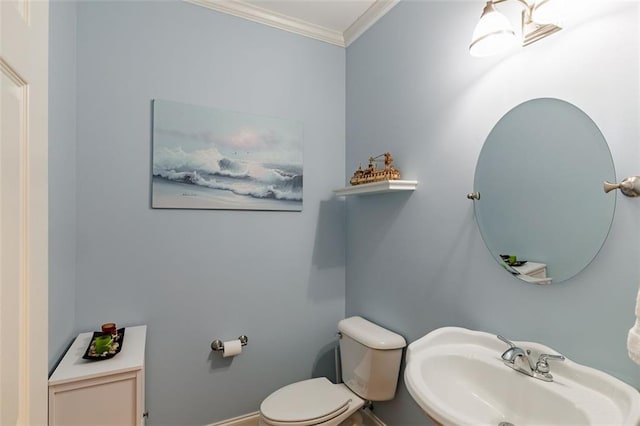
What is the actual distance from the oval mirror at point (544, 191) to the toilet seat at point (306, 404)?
1.07 m

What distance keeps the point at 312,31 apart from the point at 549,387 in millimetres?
2255

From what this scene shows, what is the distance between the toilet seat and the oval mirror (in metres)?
1.07

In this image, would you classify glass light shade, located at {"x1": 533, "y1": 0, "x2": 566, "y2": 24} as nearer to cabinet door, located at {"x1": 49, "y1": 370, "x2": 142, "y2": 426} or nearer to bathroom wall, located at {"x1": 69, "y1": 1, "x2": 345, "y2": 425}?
bathroom wall, located at {"x1": 69, "y1": 1, "x2": 345, "y2": 425}

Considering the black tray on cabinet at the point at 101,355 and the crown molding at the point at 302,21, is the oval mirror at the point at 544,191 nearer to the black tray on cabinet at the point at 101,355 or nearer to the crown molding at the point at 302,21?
the crown molding at the point at 302,21

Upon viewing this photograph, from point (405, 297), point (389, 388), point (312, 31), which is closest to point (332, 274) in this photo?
point (405, 297)

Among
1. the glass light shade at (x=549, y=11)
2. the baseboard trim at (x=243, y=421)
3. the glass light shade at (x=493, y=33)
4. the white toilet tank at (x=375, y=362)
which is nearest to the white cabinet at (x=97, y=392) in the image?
the baseboard trim at (x=243, y=421)

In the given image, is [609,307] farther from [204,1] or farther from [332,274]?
[204,1]

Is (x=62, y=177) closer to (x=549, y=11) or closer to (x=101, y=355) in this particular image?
(x=101, y=355)

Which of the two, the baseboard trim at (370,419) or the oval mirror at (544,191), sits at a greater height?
the oval mirror at (544,191)

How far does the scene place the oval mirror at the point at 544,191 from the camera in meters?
1.03

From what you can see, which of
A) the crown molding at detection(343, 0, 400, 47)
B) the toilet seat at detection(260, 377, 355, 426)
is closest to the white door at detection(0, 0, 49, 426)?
the toilet seat at detection(260, 377, 355, 426)

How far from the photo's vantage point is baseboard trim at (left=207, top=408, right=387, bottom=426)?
192cm

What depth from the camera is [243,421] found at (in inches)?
77.2

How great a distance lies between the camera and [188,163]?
1.83 metres
